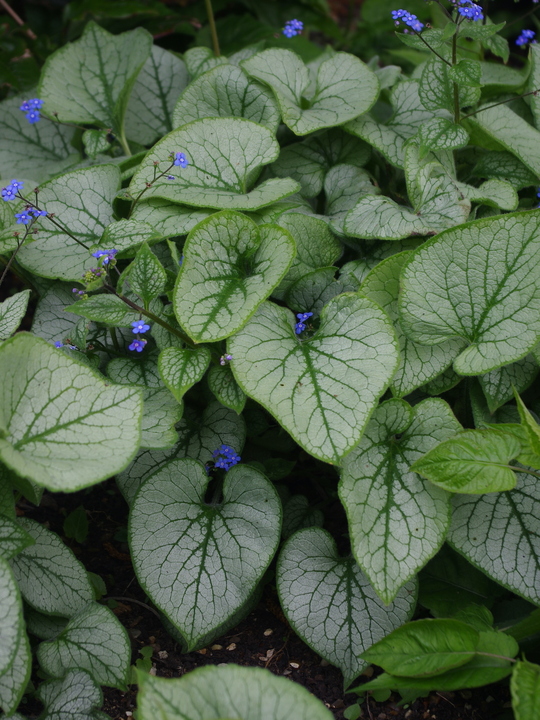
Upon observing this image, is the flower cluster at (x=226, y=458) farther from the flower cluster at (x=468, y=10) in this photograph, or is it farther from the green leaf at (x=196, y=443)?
the flower cluster at (x=468, y=10)

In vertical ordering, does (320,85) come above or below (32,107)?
below

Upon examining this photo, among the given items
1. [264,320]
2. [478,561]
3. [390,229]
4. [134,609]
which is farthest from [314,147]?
[134,609]

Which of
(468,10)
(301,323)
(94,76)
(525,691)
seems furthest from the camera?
(94,76)

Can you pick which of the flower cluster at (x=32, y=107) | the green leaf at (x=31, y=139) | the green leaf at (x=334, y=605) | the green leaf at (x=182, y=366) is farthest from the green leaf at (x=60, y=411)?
the green leaf at (x=31, y=139)

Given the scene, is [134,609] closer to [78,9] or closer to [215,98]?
[215,98]

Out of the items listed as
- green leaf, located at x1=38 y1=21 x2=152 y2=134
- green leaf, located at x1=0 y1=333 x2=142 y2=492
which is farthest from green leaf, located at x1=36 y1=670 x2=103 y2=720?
green leaf, located at x1=38 y1=21 x2=152 y2=134

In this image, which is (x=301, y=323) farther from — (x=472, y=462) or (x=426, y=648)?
(x=426, y=648)

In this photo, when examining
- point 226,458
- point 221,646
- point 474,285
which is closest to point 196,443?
point 226,458

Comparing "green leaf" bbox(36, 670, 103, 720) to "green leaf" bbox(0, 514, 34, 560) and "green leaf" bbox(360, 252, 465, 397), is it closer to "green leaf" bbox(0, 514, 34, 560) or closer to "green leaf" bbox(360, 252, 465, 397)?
"green leaf" bbox(0, 514, 34, 560)

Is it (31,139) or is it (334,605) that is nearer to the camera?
(334,605)
